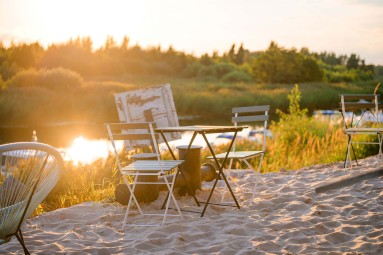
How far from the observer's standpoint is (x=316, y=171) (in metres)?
7.96

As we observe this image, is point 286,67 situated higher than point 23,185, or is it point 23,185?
point 286,67

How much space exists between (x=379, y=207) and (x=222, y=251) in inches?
87.8

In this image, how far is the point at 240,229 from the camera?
177 inches

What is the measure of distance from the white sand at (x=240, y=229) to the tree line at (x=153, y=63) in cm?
2502

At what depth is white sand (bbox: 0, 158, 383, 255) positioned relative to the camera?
13.2 feet

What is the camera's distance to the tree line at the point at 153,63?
33062mm

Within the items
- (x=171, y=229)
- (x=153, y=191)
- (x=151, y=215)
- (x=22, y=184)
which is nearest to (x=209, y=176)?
(x=153, y=191)

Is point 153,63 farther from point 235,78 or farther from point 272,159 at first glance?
point 272,159

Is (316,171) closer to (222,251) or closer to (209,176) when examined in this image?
(209,176)

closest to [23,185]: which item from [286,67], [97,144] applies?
[97,144]

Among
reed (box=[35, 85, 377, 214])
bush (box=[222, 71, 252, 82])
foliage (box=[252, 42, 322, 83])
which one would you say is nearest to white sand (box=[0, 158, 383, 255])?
reed (box=[35, 85, 377, 214])

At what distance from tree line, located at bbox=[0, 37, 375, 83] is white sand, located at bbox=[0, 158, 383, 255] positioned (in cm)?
2502

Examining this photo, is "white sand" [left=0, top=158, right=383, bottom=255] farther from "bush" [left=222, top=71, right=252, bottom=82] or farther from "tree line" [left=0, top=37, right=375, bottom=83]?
"bush" [left=222, top=71, right=252, bottom=82]

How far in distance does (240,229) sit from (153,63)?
147 feet
